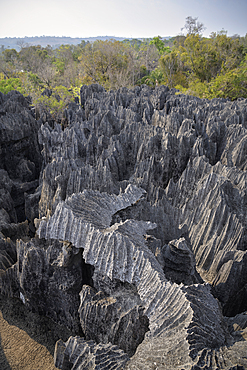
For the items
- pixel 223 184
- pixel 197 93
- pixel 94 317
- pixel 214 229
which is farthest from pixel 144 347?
pixel 197 93

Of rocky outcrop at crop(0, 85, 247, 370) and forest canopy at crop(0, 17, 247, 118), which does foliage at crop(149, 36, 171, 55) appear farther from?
rocky outcrop at crop(0, 85, 247, 370)

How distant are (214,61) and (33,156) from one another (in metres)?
31.1

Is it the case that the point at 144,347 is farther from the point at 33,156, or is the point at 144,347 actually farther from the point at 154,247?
the point at 33,156

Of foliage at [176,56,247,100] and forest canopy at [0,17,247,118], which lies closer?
foliage at [176,56,247,100]

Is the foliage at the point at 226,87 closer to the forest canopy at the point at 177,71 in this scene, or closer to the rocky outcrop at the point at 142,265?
the forest canopy at the point at 177,71

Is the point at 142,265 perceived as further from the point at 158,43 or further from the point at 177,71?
the point at 158,43

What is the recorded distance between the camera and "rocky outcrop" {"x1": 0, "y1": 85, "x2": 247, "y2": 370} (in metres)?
3.68

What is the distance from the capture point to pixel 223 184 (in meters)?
7.05

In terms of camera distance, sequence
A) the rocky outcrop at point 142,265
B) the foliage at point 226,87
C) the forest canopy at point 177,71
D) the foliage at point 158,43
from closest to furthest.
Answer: the rocky outcrop at point 142,265 → the foliage at point 226,87 → the forest canopy at point 177,71 → the foliage at point 158,43

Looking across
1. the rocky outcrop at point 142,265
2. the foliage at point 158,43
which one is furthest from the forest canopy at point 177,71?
the rocky outcrop at point 142,265

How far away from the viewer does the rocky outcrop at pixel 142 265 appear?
3680 millimetres

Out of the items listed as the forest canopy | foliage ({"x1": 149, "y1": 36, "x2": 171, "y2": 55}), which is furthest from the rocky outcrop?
foliage ({"x1": 149, "y1": 36, "x2": 171, "y2": 55})

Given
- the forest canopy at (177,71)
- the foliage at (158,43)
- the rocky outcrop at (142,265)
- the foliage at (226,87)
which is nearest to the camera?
the rocky outcrop at (142,265)

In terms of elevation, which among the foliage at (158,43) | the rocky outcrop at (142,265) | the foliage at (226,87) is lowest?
the rocky outcrop at (142,265)
